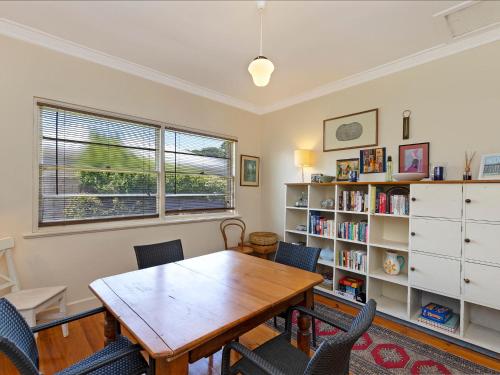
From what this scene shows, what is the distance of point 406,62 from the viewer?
281 centimetres

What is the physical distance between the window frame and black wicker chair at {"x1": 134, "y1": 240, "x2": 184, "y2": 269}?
0.89 m

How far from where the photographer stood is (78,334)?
234 cm

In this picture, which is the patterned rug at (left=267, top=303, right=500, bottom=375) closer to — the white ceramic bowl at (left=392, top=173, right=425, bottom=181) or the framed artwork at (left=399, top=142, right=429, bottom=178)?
the white ceramic bowl at (left=392, top=173, right=425, bottom=181)

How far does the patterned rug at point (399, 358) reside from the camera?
1917 mm

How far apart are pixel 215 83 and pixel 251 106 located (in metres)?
1.00

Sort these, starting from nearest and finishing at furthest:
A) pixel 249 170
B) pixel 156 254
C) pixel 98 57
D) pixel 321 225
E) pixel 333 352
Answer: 1. pixel 333 352
2. pixel 156 254
3. pixel 98 57
4. pixel 321 225
5. pixel 249 170

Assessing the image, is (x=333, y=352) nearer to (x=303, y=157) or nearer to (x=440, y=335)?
(x=440, y=335)

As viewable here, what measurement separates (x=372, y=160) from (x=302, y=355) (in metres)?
2.41

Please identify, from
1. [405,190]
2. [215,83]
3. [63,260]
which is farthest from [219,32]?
[63,260]

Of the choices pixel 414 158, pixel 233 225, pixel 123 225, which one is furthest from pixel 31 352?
pixel 414 158

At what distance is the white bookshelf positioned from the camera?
209cm

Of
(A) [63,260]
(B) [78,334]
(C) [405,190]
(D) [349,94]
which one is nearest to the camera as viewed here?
(B) [78,334]

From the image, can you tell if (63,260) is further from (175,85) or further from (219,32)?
(219,32)

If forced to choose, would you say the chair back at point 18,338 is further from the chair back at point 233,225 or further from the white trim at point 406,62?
the white trim at point 406,62
